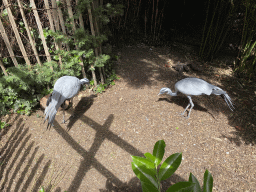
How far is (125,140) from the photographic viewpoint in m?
2.75

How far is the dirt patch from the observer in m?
2.24

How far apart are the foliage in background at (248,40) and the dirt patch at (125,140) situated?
2.01 ft

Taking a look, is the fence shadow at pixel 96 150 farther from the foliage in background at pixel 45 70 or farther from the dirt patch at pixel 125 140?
the foliage in background at pixel 45 70

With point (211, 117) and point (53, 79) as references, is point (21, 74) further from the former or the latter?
point (211, 117)

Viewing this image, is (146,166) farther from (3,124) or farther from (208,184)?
(3,124)

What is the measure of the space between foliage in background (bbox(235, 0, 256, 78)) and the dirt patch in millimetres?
614

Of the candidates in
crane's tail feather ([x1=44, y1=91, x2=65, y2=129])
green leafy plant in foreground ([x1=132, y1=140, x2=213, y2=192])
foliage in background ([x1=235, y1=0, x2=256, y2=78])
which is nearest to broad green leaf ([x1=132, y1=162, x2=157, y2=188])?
green leafy plant in foreground ([x1=132, y1=140, x2=213, y2=192])

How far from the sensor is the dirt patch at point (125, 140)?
7.35 ft

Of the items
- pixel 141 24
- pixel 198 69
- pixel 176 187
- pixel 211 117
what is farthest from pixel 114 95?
pixel 141 24

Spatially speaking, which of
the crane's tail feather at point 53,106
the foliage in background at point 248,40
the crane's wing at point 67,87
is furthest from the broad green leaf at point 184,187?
the foliage in background at point 248,40

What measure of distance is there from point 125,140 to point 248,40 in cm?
410

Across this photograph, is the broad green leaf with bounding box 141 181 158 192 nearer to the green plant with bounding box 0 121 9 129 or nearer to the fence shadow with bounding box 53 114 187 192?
the fence shadow with bounding box 53 114 187 192

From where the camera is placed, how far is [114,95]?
12.1 feet

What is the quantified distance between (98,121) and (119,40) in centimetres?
349
